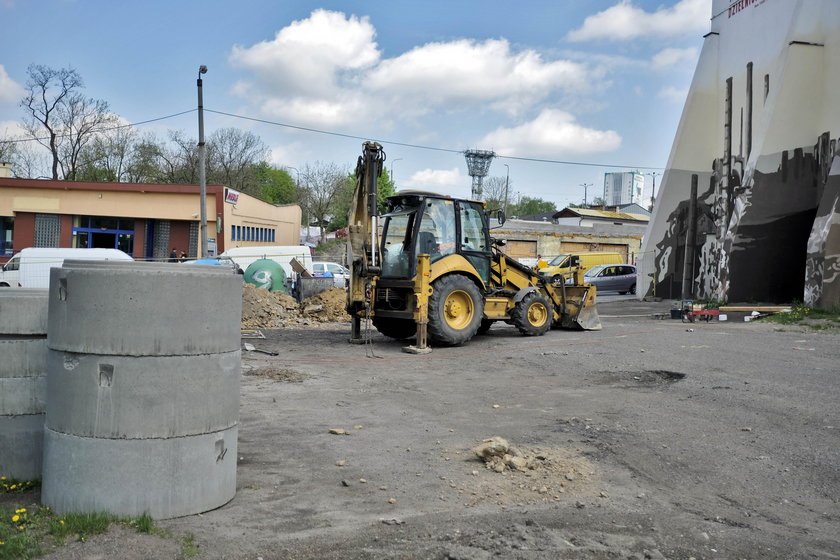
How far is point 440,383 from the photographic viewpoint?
984 centimetres

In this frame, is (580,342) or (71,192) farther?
(71,192)

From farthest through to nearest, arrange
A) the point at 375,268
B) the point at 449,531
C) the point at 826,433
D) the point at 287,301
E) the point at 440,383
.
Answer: the point at 287,301
the point at 375,268
the point at 440,383
the point at 826,433
the point at 449,531

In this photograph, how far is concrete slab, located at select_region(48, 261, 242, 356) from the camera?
420 cm

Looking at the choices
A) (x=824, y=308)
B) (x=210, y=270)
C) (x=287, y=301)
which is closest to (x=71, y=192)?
(x=287, y=301)

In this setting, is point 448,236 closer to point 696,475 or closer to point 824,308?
point 696,475

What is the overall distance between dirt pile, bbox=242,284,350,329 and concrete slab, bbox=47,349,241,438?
13.6m

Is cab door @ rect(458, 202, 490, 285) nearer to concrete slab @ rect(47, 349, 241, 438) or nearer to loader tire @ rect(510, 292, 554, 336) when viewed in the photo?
loader tire @ rect(510, 292, 554, 336)

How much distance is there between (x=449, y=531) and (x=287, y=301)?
16890 mm

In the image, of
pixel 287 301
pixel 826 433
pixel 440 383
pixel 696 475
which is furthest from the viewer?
pixel 287 301

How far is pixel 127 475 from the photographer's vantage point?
4.19 metres

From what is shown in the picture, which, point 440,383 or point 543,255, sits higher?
point 543,255

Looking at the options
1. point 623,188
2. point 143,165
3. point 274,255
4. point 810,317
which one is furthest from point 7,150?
point 623,188

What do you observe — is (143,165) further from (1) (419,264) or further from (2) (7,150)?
(1) (419,264)

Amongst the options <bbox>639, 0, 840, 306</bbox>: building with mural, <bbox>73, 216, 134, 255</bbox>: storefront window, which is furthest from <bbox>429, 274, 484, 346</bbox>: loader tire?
<bbox>73, 216, 134, 255</bbox>: storefront window
